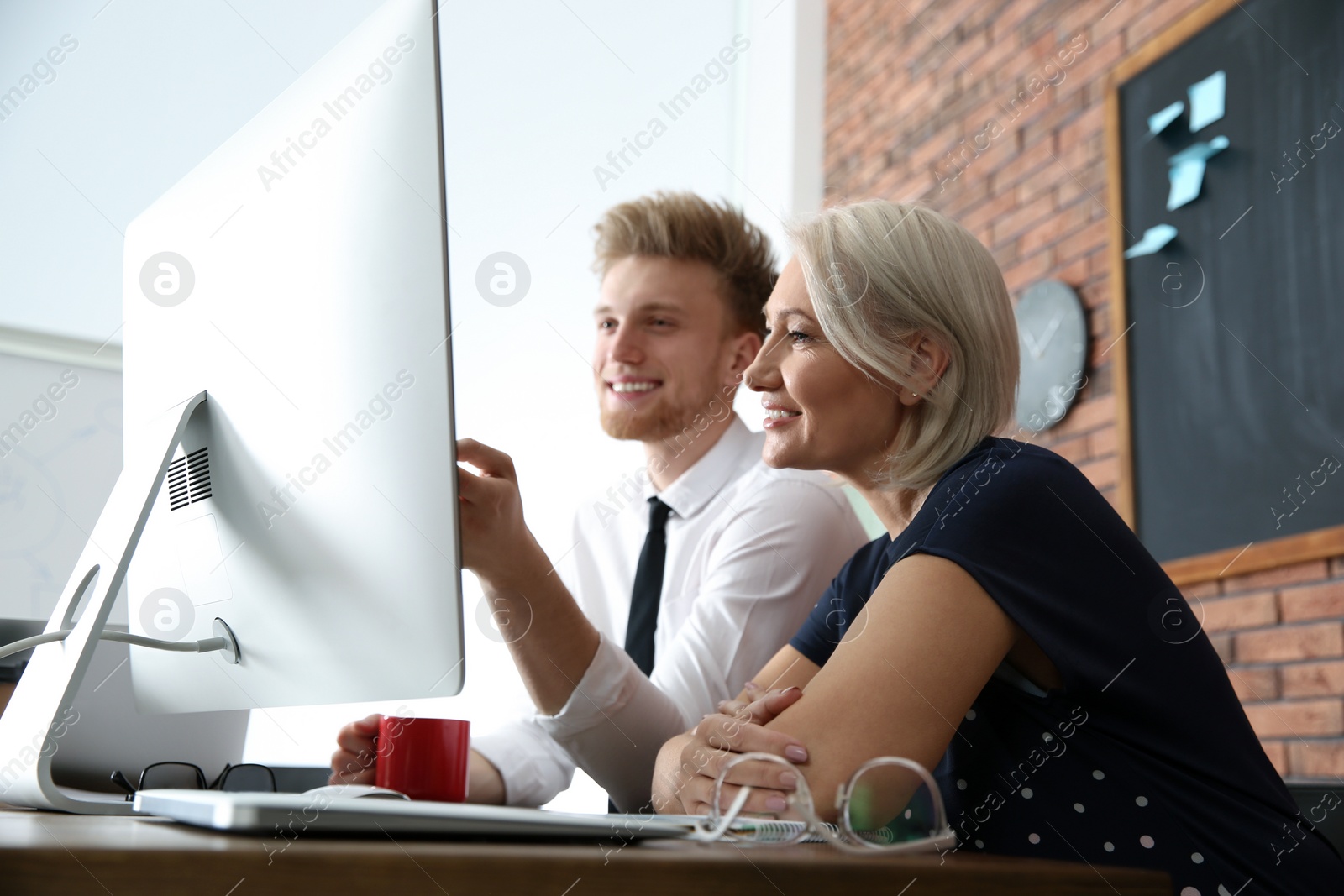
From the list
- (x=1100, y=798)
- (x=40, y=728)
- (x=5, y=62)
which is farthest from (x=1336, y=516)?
(x=5, y=62)

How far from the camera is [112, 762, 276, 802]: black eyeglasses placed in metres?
1.00

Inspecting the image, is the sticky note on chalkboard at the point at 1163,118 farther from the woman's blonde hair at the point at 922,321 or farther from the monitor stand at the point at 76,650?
the monitor stand at the point at 76,650

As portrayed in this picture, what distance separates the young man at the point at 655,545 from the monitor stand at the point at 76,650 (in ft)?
0.81

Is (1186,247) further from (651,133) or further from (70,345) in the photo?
(70,345)

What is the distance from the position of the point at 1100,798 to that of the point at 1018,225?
8.64ft

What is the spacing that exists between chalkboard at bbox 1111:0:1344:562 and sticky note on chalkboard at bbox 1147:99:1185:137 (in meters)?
0.01

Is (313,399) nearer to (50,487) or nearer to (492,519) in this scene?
(492,519)

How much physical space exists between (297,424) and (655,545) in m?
1.00

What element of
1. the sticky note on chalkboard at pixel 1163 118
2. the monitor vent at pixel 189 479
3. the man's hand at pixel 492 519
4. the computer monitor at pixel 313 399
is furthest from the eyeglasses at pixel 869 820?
the sticky note on chalkboard at pixel 1163 118

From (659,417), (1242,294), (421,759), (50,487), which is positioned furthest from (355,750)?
(1242,294)

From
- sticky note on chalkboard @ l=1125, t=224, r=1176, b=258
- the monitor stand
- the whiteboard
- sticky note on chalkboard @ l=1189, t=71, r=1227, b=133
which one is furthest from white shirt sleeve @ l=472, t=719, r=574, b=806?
sticky note on chalkboard @ l=1189, t=71, r=1227, b=133

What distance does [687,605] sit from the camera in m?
1.63

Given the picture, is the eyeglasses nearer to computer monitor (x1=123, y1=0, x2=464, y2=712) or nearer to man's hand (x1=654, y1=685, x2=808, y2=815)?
man's hand (x1=654, y1=685, x2=808, y2=815)

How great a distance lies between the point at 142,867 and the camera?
1.23ft
